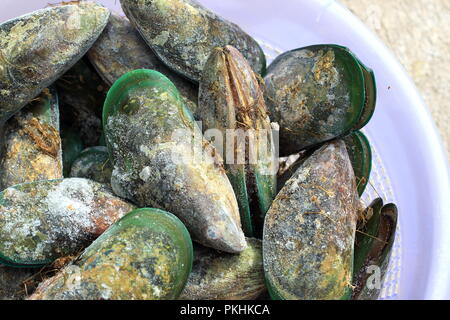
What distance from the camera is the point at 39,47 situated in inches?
40.0

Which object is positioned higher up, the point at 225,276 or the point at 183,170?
the point at 183,170

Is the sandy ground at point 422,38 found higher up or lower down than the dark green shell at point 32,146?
higher up

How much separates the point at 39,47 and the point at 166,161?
1.10 ft

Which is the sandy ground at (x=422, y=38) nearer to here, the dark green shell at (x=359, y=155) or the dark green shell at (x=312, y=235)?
the dark green shell at (x=359, y=155)

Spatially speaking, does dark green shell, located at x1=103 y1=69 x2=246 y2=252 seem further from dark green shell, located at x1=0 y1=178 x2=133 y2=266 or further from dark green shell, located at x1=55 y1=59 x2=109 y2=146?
dark green shell, located at x1=55 y1=59 x2=109 y2=146

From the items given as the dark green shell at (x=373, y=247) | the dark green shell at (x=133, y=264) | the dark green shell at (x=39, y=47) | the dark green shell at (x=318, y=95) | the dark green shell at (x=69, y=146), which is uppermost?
the dark green shell at (x=318, y=95)

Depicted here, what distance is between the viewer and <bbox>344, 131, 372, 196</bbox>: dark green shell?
1.10 meters

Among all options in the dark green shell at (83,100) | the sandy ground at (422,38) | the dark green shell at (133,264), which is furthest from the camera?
the sandy ground at (422,38)

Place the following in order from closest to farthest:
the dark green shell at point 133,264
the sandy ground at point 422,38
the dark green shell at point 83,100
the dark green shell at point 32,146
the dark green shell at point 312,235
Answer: the dark green shell at point 133,264
the dark green shell at point 312,235
the dark green shell at point 32,146
the dark green shell at point 83,100
the sandy ground at point 422,38

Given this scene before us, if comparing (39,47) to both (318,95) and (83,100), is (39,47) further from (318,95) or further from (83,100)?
(318,95)

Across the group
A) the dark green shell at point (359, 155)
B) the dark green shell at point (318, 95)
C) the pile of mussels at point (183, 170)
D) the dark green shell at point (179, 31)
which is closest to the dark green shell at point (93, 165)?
the pile of mussels at point (183, 170)

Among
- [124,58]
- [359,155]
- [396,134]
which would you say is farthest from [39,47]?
[396,134]

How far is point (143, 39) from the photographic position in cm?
112

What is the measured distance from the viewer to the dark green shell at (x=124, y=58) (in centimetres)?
112
